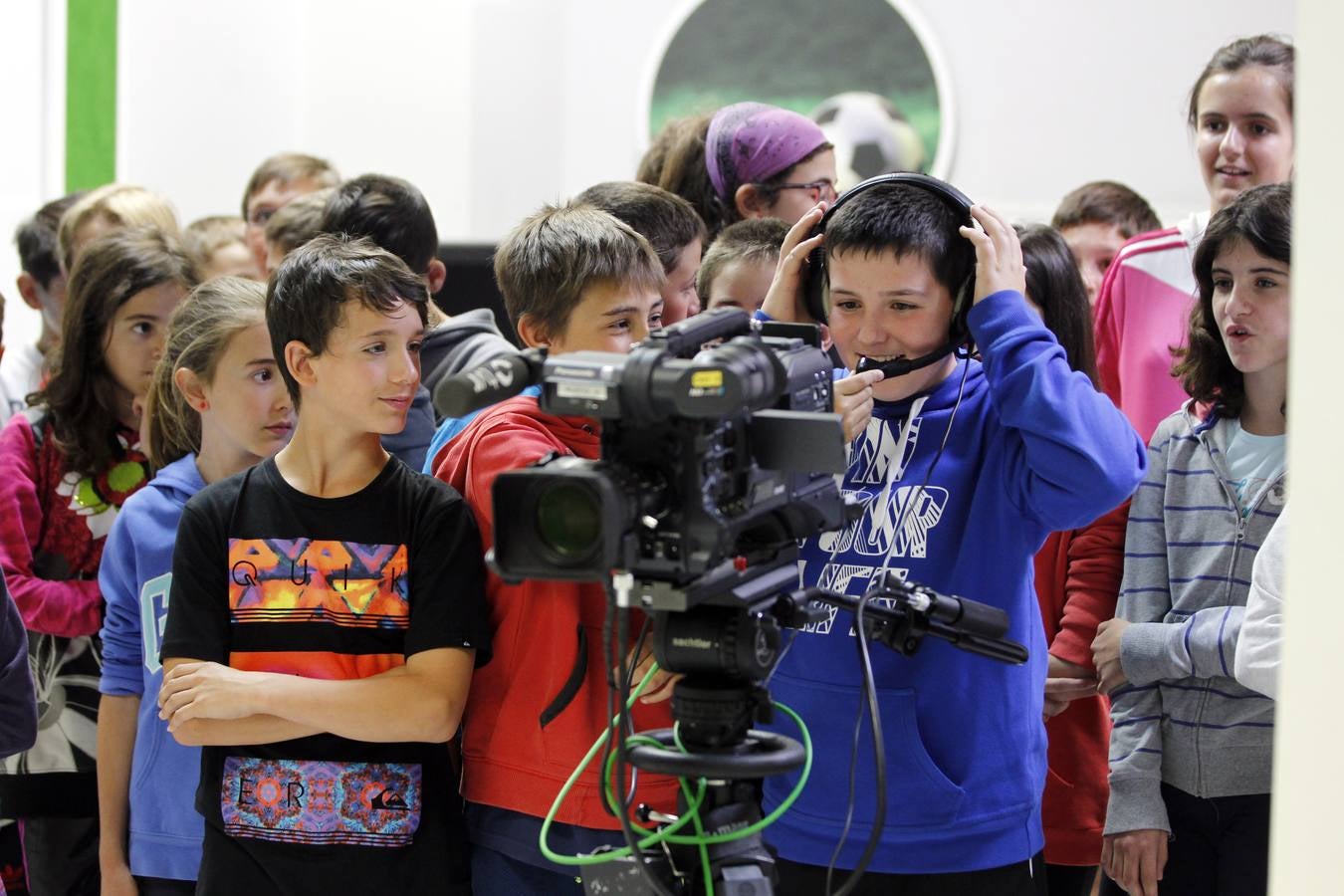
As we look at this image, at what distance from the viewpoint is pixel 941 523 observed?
5.57ft

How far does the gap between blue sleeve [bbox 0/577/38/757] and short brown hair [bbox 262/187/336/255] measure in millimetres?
1335

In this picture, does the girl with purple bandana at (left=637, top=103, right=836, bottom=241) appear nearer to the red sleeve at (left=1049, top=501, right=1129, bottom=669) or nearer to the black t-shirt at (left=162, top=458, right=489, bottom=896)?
the red sleeve at (left=1049, top=501, right=1129, bottom=669)

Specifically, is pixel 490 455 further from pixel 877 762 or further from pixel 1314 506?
pixel 1314 506

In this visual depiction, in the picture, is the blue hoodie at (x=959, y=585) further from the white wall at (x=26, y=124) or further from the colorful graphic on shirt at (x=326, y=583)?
the white wall at (x=26, y=124)

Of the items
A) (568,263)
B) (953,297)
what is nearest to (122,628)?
(568,263)

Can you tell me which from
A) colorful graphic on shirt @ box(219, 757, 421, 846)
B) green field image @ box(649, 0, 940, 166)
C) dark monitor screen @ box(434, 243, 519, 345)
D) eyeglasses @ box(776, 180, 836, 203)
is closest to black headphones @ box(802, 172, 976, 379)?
colorful graphic on shirt @ box(219, 757, 421, 846)

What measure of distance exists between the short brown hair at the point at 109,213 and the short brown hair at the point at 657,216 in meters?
1.42

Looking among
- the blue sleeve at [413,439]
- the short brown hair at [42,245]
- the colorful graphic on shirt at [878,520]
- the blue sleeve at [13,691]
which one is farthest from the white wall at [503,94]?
the colorful graphic on shirt at [878,520]

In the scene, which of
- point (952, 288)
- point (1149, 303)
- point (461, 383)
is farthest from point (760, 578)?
point (1149, 303)

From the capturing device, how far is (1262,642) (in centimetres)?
172

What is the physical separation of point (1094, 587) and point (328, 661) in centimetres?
110

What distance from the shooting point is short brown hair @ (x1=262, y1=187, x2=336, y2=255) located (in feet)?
9.77

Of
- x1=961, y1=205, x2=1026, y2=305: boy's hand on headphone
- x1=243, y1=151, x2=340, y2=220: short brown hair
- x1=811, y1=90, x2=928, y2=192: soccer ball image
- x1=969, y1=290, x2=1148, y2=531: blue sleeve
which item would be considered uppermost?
x1=811, y1=90, x2=928, y2=192: soccer ball image

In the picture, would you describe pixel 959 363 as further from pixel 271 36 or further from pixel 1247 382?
pixel 271 36
